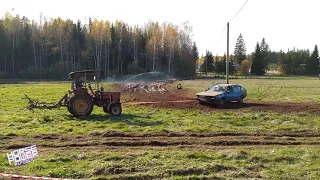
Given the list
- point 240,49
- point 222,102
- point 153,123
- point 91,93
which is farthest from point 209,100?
point 240,49

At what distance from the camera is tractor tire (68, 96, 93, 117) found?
1778 cm

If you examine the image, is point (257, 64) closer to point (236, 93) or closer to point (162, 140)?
point (236, 93)

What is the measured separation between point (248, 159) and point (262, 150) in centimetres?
148

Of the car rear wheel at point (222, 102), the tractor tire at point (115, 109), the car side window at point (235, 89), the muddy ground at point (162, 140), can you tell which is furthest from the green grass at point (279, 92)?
the muddy ground at point (162, 140)

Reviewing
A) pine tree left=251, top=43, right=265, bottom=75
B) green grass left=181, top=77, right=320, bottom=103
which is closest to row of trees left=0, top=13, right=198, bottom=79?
green grass left=181, top=77, right=320, bottom=103

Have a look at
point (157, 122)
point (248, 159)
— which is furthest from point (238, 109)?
point (248, 159)

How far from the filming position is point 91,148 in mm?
10812

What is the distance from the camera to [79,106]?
17.9 metres

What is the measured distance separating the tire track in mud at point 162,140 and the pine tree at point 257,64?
110731 millimetres

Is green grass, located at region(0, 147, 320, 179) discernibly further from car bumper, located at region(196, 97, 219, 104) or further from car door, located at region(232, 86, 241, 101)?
car door, located at region(232, 86, 241, 101)

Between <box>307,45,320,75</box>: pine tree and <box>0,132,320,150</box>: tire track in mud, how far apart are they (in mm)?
127440

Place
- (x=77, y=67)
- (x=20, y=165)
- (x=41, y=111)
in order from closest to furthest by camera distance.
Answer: (x=20, y=165), (x=41, y=111), (x=77, y=67)

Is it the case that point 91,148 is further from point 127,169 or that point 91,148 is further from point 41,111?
point 41,111

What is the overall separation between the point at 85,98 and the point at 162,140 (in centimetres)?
719
